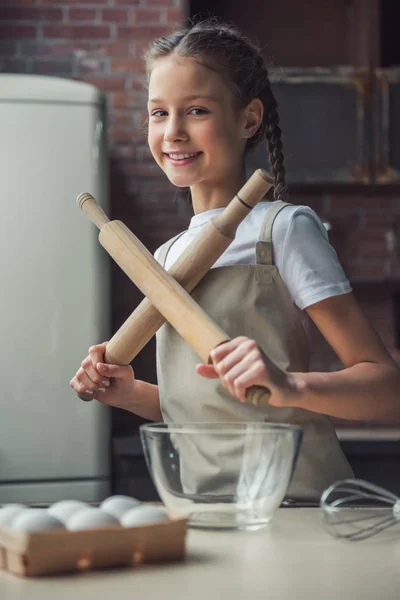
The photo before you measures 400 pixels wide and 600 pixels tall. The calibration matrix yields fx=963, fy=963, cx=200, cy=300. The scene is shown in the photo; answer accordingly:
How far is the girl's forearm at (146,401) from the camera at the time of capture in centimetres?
128

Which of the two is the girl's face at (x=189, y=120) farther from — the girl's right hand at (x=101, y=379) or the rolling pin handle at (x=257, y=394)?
the rolling pin handle at (x=257, y=394)

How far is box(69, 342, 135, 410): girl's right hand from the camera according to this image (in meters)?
1.14

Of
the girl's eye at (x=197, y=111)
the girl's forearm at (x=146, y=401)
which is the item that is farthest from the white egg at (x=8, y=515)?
the girl's eye at (x=197, y=111)

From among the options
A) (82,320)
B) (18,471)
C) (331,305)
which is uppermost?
(331,305)

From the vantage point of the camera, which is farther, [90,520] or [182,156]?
[182,156]

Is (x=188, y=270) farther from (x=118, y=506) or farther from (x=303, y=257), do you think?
(x=118, y=506)

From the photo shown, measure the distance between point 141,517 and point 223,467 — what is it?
4.5 inches

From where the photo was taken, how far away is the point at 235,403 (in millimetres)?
1147

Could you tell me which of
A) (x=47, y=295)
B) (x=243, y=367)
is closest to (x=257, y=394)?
(x=243, y=367)

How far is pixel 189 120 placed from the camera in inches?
47.4

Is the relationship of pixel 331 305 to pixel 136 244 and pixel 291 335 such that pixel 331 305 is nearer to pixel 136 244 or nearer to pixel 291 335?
pixel 291 335

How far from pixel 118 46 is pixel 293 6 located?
778 millimetres

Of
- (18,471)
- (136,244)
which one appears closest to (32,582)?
(136,244)

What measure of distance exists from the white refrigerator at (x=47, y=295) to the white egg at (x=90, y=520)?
182 centimetres
